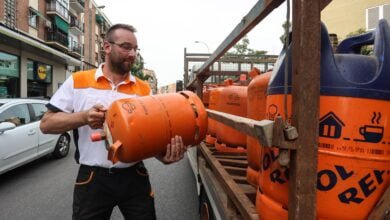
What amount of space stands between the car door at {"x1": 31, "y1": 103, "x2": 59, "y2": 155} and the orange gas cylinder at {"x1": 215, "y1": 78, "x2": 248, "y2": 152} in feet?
16.2

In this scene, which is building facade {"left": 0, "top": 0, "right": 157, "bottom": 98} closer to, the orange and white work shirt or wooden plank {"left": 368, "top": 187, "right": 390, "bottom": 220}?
the orange and white work shirt

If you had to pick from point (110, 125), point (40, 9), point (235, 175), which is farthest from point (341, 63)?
point (40, 9)

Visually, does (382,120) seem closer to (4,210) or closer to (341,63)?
(341,63)

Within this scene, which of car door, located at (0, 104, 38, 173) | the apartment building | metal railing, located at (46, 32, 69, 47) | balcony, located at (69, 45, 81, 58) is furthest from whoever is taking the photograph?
balcony, located at (69, 45, 81, 58)

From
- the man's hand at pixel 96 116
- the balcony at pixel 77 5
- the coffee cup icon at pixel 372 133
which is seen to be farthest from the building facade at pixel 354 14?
the balcony at pixel 77 5

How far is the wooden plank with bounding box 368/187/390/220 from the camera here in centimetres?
129

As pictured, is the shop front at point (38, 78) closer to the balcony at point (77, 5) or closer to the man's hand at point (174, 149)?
the balcony at point (77, 5)

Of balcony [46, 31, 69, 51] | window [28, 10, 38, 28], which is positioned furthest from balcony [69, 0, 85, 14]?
window [28, 10, 38, 28]

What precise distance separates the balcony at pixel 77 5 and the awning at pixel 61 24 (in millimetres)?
4456

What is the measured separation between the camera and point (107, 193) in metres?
2.40

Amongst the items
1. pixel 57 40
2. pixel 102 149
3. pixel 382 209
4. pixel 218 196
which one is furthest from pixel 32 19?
pixel 382 209

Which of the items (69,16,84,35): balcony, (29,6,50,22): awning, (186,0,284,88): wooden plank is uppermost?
(69,16,84,35): balcony

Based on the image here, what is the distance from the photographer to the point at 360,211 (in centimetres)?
134

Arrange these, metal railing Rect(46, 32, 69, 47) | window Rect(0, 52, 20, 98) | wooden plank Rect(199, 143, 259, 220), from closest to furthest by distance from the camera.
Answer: wooden plank Rect(199, 143, 259, 220) → window Rect(0, 52, 20, 98) → metal railing Rect(46, 32, 69, 47)
